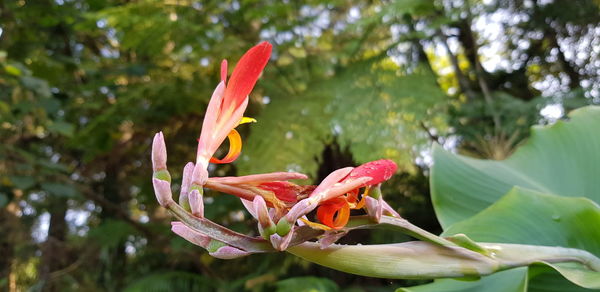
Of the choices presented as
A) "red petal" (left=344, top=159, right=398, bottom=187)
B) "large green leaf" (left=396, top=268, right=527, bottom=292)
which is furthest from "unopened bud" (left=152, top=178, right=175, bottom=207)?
"large green leaf" (left=396, top=268, right=527, bottom=292)

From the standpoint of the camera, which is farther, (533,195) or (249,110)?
(249,110)

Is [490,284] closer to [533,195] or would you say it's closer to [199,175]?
[533,195]

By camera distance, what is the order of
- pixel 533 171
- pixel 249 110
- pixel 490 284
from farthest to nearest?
pixel 249 110, pixel 533 171, pixel 490 284

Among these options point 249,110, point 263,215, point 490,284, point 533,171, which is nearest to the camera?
point 263,215

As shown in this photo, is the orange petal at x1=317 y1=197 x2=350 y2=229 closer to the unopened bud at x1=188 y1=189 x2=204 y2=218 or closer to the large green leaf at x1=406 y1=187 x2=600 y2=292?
the unopened bud at x1=188 y1=189 x2=204 y2=218

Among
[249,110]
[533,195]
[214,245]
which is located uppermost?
[533,195]

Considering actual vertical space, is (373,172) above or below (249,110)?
above

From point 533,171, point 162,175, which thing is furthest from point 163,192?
point 533,171

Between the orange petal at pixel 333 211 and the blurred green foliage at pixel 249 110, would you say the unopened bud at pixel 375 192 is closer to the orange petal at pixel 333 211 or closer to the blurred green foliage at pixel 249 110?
the orange petal at pixel 333 211
